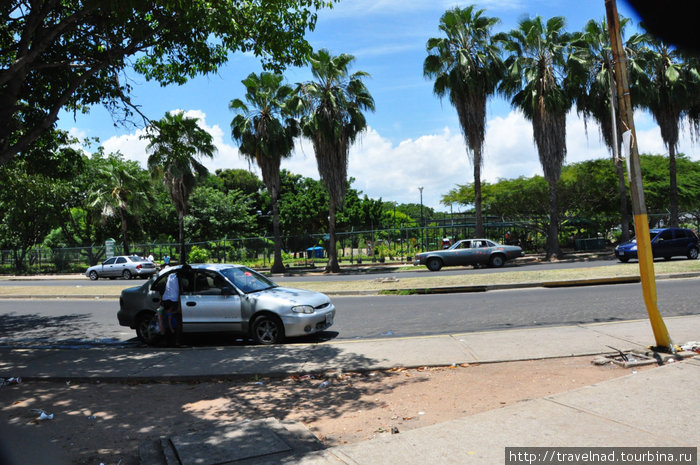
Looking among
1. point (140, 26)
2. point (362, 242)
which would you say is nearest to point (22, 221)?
point (362, 242)

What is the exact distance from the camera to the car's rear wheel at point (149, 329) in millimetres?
9336

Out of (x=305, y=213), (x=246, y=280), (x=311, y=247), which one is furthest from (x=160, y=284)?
(x=305, y=213)

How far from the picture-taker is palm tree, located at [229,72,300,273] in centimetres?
2972

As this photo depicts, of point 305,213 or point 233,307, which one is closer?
point 233,307

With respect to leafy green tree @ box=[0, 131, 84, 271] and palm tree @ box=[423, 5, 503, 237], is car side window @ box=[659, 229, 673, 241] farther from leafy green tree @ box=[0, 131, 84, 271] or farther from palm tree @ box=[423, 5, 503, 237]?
leafy green tree @ box=[0, 131, 84, 271]

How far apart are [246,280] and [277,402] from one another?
12.9ft

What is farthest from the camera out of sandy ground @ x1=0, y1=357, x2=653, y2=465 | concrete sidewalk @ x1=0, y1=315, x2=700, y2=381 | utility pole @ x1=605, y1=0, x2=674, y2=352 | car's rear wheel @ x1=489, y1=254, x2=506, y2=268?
car's rear wheel @ x1=489, y1=254, x2=506, y2=268

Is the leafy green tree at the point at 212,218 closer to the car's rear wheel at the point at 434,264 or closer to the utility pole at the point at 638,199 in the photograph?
the car's rear wheel at the point at 434,264

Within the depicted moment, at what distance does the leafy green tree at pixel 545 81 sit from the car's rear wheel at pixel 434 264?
23.8 feet

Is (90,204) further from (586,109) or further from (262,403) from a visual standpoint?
(262,403)

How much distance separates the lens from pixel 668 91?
90.7ft

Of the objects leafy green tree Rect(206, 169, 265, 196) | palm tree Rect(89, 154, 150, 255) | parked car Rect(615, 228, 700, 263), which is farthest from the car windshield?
leafy green tree Rect(206, 169, 265, 196)

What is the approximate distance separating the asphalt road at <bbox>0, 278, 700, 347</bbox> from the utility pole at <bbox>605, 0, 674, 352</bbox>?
282cm

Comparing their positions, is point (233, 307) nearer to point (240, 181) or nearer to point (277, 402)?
point (277, 402)
